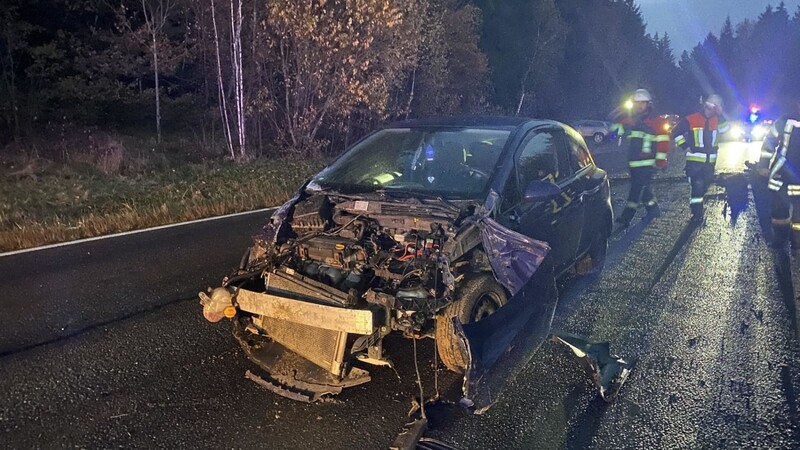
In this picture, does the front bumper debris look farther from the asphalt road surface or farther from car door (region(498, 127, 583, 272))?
car door (region(498, 127, 583, 272))

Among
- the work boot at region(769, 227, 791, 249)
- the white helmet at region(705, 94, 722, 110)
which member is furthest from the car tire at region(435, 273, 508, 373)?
the white helmet at region(705, 94, 722, 110)

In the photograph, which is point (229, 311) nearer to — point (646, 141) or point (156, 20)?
point (646, 141)

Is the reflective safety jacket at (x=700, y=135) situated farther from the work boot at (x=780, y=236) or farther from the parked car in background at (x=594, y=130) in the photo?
the parked car in background at (x=594, y=130)

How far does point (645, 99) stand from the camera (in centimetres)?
881

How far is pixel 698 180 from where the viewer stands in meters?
9.00

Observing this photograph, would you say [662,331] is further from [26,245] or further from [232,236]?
[26,245]

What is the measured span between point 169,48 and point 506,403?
1732 cm

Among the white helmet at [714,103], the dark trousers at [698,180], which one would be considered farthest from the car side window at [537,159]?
the white helmet at [714,103]

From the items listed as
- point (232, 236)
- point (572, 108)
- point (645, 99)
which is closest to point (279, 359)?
point (232, 236)

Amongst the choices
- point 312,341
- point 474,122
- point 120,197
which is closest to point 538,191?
point 474,122

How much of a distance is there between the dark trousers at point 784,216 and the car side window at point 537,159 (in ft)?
12.9

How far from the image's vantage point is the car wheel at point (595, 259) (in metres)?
6.24

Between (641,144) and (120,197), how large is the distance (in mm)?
8563

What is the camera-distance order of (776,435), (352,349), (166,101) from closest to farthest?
(776,435), (352,349), (166,101)
